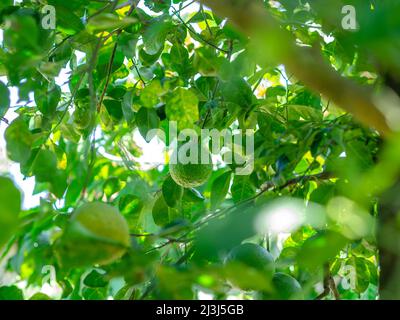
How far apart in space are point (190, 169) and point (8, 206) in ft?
2.07

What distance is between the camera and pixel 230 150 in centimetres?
119

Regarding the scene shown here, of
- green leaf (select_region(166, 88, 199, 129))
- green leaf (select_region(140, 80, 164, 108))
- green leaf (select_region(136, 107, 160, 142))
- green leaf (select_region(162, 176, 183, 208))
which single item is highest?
green leaf (select_region(136, 107, 160, 142))

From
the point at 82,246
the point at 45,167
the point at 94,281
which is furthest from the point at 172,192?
the point at 82,246

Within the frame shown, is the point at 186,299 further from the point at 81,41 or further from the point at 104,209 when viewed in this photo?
the point at 81,41

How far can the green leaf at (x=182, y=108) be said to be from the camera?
3.27 feet

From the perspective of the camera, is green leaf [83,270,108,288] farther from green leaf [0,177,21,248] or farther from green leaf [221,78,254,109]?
green leaf [0,177,21,248]

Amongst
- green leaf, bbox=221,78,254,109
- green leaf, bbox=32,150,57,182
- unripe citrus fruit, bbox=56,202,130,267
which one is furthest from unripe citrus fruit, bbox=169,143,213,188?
unripe citrus fruit, bbox=56,202,130,267

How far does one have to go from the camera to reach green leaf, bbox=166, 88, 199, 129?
1.00 meters

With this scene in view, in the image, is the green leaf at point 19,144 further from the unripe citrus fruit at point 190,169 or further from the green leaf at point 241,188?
the green leaf at point 241,188

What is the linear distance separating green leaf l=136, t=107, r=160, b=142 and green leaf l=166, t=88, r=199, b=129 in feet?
0.68

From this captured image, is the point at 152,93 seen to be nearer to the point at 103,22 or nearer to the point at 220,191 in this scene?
the point at 103,22

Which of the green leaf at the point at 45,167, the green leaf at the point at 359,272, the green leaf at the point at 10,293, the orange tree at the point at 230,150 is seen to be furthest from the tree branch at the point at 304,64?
the green leaf at the point at 359,272

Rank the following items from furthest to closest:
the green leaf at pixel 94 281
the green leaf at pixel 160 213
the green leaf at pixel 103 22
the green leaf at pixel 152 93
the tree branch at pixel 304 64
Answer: the green leaf at pixel 160 213
the green leaf at pixel 94 281
the green leaf at pixel 152 93
the green leaf at pixel 103 22
the tree branch at pixel 304 64
